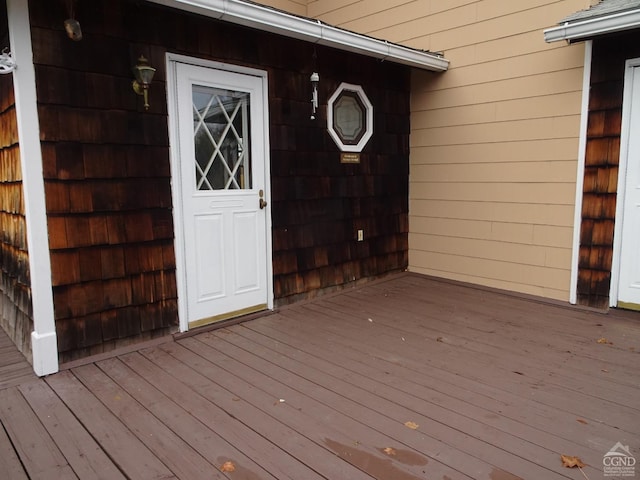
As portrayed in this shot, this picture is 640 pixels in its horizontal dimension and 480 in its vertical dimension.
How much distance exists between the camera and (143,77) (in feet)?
9.14

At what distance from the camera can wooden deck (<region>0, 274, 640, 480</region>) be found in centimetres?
183

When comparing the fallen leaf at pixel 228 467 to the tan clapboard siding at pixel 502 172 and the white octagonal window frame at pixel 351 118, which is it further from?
the tan clapboard siding at pixel 502 172

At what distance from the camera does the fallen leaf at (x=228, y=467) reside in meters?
1.79

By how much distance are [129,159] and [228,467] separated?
1.96 m

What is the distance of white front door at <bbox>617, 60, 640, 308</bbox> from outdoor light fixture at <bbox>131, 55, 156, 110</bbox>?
339cm

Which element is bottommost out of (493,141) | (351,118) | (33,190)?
(33,190)

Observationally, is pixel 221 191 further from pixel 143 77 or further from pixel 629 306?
pixel 629 306

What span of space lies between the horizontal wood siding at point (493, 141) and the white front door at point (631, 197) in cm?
34

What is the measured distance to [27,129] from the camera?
250 centimetres

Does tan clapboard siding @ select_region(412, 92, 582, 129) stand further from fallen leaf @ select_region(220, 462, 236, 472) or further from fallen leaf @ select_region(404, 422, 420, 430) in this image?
fallen leaf @ select_region(220, 462, 236, 472)

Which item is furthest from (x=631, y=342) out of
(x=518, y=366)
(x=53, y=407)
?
(x=53, y=407)

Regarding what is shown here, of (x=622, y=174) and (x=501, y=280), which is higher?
(x=622, y=174)

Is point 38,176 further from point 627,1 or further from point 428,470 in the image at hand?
point 627,1

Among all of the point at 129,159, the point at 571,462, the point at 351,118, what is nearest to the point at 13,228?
the point at 129,159
